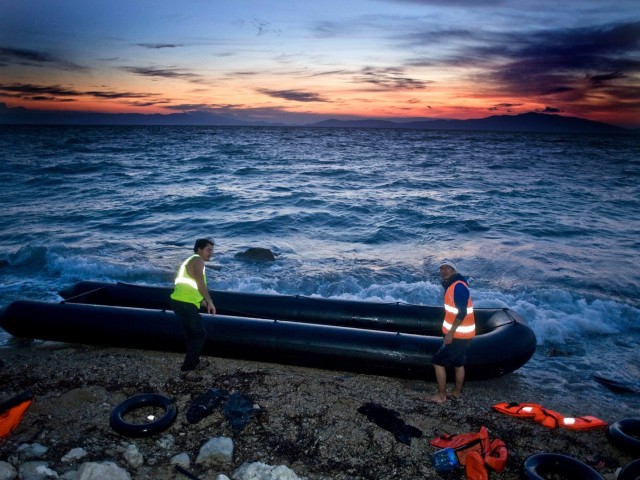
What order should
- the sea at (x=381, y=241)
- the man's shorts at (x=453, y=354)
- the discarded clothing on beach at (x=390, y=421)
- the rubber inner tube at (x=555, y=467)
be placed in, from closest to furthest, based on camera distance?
the rubber inner tube at (x=555, y=467)
the discarded clothing on beach at (x=390, y=421)
the man's shorts at (x=453, y=354)
the sea at (x=381, y=241)

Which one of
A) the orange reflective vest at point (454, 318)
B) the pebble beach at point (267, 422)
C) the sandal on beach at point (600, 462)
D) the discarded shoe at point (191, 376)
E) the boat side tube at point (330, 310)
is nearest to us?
the pebble beach at point (267, 422)

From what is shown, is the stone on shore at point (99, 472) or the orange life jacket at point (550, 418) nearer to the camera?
the stone on shore at point (99, 472)

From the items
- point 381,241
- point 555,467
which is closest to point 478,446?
point 555,467

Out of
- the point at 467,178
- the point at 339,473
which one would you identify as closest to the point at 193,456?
the point at 339,473

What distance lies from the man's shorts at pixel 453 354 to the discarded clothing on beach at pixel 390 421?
2.75 ft

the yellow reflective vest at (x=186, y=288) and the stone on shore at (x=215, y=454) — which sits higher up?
the yellow reflective vest at (x=186, y=288)

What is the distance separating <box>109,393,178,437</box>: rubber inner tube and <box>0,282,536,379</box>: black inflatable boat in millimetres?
1244

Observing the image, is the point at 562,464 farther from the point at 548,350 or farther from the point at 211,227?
the point at 211,227

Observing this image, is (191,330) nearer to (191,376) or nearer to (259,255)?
(191,376)

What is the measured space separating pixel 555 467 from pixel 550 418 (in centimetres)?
96

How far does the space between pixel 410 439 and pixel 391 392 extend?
1048 millimetres

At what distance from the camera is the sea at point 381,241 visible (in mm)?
8234

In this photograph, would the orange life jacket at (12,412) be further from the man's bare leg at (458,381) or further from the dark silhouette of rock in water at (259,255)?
the dark silhouette of rock in water at (259,255)

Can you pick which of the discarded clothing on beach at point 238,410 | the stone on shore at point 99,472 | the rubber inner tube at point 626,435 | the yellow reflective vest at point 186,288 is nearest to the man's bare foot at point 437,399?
the rubber inner tube at point 626,435
